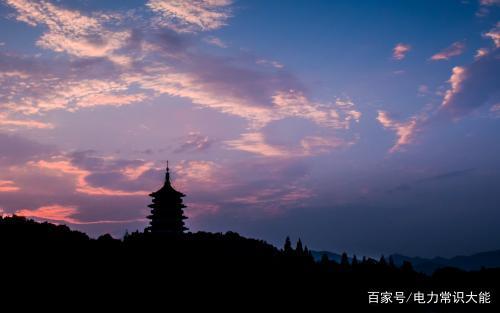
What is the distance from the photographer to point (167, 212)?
7919 centimetres

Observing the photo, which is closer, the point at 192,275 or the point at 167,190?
the point at 192,275

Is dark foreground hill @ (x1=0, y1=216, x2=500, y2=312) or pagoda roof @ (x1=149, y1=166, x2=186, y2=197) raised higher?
pagoda roof @ (x1=149, y1=166, x2=186, y2=197)

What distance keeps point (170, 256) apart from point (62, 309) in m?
22.0

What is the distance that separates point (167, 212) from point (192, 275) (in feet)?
83.1

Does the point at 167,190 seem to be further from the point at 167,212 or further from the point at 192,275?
the point at 192,275

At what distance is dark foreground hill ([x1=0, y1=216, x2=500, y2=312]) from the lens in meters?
46.4

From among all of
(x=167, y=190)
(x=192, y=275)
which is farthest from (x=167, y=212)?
(x=192, y=275)

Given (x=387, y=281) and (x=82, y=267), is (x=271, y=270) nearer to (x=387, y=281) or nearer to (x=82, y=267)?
(x=387, y=281)

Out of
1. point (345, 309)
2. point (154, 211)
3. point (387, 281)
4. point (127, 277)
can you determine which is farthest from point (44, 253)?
point (387, 281)

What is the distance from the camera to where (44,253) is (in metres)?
52.0

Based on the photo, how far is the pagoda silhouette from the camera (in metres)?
78.0

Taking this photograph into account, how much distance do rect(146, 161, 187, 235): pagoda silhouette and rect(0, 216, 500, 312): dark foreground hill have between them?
208 cm

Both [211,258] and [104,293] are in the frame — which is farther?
[211,258]

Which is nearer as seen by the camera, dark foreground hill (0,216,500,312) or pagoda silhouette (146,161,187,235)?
dark foreground hill (0,216,500,312)
